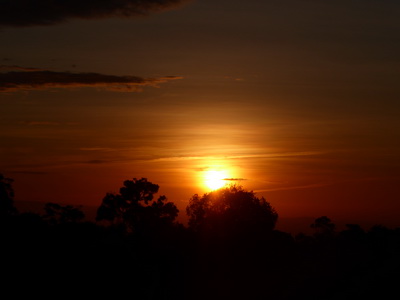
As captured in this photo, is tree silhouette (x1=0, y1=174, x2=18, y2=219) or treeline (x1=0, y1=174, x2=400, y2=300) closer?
treeline (x1=0, y1=174, x2=400, y2=300)

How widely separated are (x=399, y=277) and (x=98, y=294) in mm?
11491

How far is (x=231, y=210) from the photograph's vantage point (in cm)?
8694

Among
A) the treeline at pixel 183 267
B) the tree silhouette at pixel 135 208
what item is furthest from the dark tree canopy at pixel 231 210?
the treeline at pixel 183 267

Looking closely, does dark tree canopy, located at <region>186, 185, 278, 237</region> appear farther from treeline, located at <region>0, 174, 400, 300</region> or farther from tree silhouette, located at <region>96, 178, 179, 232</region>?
treeline, located at <region>0, 174, 400, 300</region>

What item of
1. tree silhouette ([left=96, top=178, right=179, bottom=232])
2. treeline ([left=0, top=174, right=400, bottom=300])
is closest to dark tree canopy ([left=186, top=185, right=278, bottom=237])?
tree silhouette ([left=96, top=178, right=179, bottom=232])

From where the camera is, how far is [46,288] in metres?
23.2

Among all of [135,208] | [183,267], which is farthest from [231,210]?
[183,267]

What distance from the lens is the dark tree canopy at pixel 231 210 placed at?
84250 millimetres

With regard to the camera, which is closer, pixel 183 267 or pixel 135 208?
pixel 183 267

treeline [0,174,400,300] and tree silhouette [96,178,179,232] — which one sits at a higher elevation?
tree silhouette [96,178,179,232]

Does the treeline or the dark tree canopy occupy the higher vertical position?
the dark tree canopy

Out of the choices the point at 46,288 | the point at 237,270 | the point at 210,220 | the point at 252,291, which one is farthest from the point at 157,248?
the point at 210,220

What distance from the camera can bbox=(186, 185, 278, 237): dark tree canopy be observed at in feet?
276

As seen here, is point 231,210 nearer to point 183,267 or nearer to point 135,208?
point 135,208
